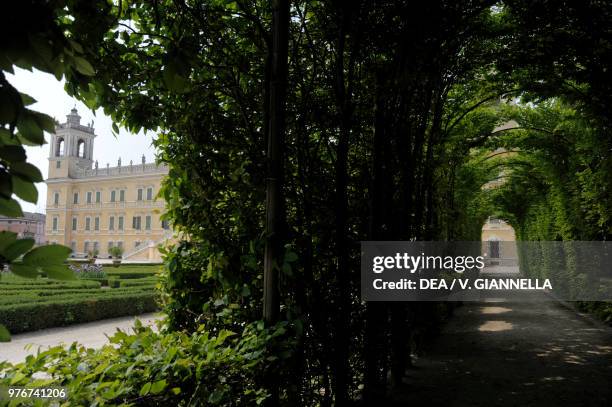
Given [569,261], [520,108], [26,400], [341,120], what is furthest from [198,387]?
[569,261]

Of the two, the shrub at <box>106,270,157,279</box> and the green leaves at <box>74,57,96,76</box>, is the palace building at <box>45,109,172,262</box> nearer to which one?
the shrub at <box>106,270,157,279</box>

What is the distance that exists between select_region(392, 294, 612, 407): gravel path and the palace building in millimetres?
38870

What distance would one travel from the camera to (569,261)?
12.9 m

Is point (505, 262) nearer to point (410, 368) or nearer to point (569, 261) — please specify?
point (569, 261)

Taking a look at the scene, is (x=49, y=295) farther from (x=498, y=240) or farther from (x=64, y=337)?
(x=498, y=240)

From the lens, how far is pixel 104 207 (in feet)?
158

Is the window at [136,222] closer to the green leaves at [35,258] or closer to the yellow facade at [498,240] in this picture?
the yellow facade at [498,240]

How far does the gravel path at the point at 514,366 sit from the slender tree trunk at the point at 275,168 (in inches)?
118

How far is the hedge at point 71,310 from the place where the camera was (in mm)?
9578

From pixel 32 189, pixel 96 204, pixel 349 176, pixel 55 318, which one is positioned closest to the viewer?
pixel 32 189

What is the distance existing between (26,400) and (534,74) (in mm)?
7311

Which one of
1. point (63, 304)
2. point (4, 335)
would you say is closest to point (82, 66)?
point (4, 335)

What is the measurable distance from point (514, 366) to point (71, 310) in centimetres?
957

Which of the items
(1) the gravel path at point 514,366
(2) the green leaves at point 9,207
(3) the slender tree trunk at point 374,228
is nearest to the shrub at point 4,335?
(2) the green leaves at point 9,207
